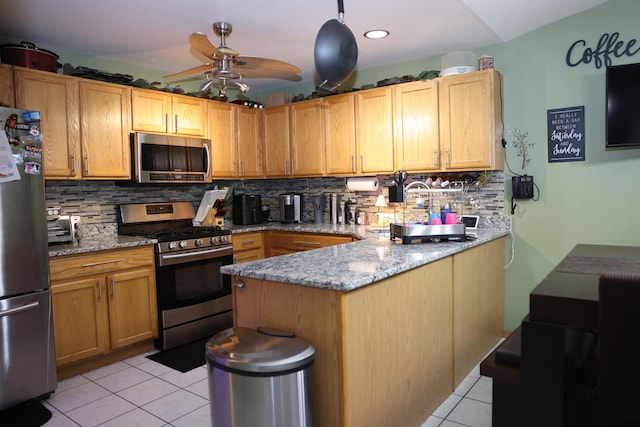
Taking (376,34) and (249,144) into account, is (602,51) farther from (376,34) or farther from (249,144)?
(249,144)

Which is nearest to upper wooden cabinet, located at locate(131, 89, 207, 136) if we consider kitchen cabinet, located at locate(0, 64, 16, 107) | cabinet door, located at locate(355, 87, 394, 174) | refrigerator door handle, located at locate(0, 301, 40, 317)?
kitchen cabinet, located at locate(0, 64, 16, 107)

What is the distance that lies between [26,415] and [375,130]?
127 inches

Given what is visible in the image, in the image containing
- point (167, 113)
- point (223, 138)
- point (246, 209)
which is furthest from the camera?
point (246, 209)

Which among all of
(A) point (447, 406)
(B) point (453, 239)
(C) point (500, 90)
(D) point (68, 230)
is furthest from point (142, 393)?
(C) point (500, 90)

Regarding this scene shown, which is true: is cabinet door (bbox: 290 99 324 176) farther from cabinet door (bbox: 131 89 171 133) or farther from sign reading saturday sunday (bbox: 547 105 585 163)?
sign reading saturday sunday (bbox: 547 105 585 163)

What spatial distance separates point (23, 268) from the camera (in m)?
2.59

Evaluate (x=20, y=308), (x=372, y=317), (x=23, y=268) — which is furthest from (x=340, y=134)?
(x=20, y=308)

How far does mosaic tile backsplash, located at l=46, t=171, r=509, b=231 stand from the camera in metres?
3.58

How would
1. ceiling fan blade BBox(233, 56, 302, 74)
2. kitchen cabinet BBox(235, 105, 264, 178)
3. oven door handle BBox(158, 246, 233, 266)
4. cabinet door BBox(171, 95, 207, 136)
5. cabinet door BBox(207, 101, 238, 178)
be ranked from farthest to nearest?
kitchen cabinet BBox(235, 105, 264, 178)
cabinet door BBox(207, 101, 238, 178)
cabinet door BBox(171, 95, 207, 136)
oven door handle BBox(158, 246, 233, 266)
ceiling fan blade BBox(233, 56, 302, 74)

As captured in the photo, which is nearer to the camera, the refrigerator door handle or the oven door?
the refrigerator door handle

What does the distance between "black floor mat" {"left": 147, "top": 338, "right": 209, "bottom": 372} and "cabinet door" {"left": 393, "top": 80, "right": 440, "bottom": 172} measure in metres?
2.24

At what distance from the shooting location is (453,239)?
2812mm

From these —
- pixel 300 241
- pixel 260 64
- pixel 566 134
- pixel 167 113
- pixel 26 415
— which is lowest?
pixel 26 415

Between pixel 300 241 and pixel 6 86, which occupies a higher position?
pixel 6 86
